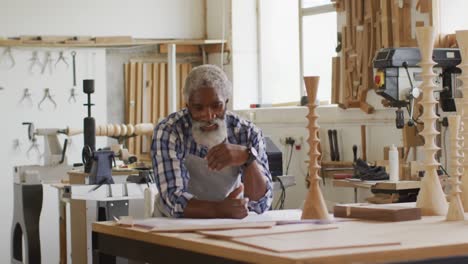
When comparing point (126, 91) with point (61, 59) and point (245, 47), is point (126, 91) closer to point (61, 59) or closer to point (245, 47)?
point (61, 59)

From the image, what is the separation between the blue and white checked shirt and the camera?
3570 millimetres

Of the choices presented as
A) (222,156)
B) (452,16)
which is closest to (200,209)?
(222,156)

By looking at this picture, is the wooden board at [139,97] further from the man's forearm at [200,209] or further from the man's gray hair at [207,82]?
the man's forearm at [200,209]

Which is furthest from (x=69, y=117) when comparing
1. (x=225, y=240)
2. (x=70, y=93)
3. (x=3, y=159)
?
(x=225, y=240)

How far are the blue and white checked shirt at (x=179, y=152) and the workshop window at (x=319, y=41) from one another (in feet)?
14.4

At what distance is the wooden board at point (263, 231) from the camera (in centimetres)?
263

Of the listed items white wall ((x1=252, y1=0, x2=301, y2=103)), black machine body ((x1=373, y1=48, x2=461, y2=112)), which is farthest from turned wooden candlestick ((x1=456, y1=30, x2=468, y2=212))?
white wall ((x1=252, y1=0, x2=301, y2=103))

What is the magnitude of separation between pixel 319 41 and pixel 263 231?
5848 millimetres

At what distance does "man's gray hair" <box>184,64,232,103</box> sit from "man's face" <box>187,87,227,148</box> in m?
0.02

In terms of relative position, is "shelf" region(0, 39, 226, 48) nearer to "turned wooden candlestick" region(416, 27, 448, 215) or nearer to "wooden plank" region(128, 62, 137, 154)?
"wooden plank" region(128, 62, 137, 154)

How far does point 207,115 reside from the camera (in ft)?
12.1

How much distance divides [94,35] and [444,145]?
400cm

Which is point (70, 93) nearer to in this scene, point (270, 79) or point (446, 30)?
point (270, 79)

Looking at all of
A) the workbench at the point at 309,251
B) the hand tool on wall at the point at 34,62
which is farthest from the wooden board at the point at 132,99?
the workbench at the point at 309,251
